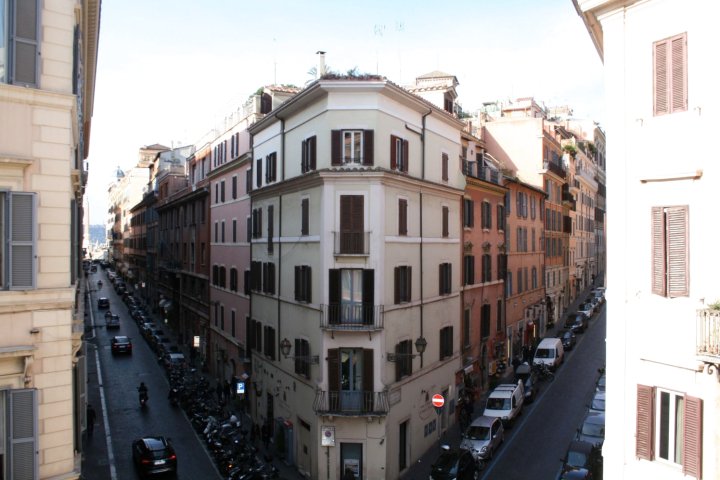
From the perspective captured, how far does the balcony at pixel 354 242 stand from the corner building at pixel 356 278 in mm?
59

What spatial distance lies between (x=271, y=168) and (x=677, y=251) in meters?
23.3

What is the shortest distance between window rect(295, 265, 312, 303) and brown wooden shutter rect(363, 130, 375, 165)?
5408 mm

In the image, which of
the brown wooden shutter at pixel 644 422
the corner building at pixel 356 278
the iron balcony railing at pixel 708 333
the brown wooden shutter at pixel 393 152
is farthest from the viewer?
the brown wooden shutter at pixel 393 152

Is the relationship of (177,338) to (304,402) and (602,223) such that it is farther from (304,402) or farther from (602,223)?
(602,223)

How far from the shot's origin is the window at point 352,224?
84.2 feet

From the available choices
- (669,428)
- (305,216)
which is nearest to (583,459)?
(669,428)

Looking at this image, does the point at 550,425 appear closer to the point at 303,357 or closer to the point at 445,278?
the point at 445,278

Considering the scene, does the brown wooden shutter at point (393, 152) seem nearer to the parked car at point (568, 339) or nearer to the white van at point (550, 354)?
the white van at point (550, 354)

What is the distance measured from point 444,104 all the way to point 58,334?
27.5 meters

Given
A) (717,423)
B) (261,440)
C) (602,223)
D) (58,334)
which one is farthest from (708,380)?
(602,223)

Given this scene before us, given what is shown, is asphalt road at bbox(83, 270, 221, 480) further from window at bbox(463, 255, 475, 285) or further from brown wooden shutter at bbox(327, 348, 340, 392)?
window at bbox(463, 255, 475, 285)


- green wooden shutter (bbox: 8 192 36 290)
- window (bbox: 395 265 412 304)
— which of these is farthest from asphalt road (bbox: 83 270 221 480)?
green wooden shutter (bbox: 8 192 36 290)

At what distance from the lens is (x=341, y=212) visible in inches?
1014

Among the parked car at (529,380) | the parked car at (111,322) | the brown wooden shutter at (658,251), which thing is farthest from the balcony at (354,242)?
the parked car at (111,322)
